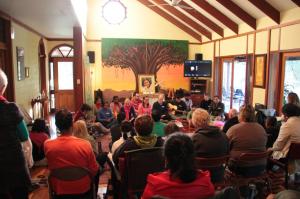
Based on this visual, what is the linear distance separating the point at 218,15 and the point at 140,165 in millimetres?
6635

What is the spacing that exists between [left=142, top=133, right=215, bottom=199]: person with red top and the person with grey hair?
1.03 metres

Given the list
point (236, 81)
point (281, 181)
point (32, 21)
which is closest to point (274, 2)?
point (236, 81)

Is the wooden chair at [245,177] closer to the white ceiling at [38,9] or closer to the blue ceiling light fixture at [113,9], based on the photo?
the white ceiling at [38,9]

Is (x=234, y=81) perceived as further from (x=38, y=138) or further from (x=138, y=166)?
(x=138, y=166)

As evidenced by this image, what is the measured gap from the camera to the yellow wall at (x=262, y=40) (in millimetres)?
6102

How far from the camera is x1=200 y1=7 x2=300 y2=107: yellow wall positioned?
6.10 m

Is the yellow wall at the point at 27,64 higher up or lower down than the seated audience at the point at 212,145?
higher up

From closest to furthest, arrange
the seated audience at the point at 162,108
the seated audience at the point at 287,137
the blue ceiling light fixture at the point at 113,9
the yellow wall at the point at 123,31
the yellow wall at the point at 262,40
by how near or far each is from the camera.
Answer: the seated audience at the point at 287,137, the yellow wall at the point at 262,40, the seated audience at the point at 162,108, the blue ceiling light fixture at the point at 113,9, the yellow wall at the point at 123,31

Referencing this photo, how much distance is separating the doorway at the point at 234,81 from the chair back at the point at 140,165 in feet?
20.6

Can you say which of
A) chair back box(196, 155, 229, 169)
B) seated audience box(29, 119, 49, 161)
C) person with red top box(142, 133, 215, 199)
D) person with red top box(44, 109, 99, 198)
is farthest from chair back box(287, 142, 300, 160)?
seated audience box(29, 119, 49, 161)

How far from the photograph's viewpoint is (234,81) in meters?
9.09

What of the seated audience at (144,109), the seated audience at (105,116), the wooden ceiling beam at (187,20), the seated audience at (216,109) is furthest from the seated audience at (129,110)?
the wooden ceiling beam at (187,20)

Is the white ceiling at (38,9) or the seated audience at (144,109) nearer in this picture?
the white ceiling at (38,9)

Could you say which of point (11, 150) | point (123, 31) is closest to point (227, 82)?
point (123, 31)
